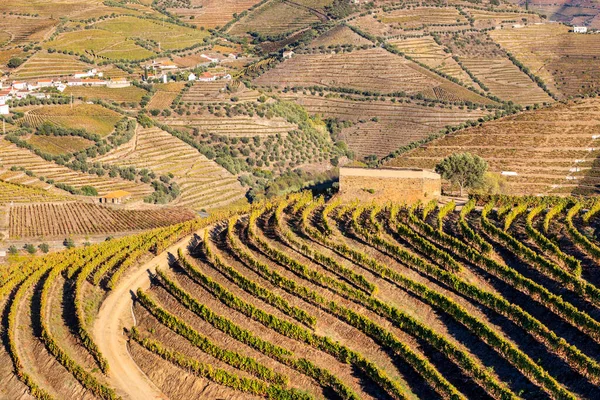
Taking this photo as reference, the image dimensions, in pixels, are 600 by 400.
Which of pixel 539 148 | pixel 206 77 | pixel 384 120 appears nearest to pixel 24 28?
pixel 206 77

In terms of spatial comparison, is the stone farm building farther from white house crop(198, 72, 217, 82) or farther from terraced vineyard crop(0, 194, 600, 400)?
white house crop(198, 72, 217, 82)

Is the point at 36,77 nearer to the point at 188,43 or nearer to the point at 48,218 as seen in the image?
the point at 188,43

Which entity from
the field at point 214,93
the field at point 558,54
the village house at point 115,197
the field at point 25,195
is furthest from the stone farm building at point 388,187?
the field at point 558,54

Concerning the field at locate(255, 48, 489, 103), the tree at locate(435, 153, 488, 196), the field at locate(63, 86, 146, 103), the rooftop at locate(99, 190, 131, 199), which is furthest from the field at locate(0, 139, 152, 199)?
the field at locate(255, 48, 489, 103)

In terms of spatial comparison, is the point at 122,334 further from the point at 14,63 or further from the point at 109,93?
the point at 14,63

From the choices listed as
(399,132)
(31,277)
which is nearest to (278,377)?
(31,277)

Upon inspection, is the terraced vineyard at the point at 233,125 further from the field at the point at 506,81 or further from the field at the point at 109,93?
the field at the point at 506,81
